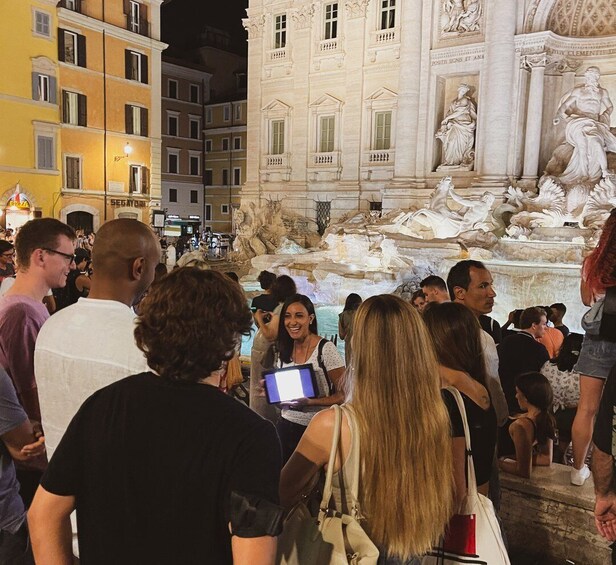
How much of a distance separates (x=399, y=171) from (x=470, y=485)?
1617cm

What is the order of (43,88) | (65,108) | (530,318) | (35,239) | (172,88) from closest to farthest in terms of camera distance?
(35,239)
(530,318)
(43,88)
(65,108)
(172,88)

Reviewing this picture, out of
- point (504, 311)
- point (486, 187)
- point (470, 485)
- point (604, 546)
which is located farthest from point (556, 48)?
point (470, 485)

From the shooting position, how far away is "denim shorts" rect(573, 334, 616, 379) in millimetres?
Result: 2668

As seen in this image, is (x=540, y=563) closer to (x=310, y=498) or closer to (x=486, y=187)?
(x=310, y=498)

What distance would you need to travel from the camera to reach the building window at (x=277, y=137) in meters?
21.6

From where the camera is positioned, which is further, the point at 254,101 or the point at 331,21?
the point at 254,101

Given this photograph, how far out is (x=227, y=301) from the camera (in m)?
1.54

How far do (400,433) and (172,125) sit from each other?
34903 mm

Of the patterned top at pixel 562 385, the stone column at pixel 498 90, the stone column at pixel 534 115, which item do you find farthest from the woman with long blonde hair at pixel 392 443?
the stone column at pixel 534 115

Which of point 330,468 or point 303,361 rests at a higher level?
point 330,468

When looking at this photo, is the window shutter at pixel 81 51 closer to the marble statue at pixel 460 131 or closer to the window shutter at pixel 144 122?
the window shutter at pixel 144 122

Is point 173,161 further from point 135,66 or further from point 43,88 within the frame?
point 43,88

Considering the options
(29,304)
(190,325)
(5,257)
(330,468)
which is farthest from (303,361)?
(5,257)

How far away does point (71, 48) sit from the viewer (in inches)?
930
